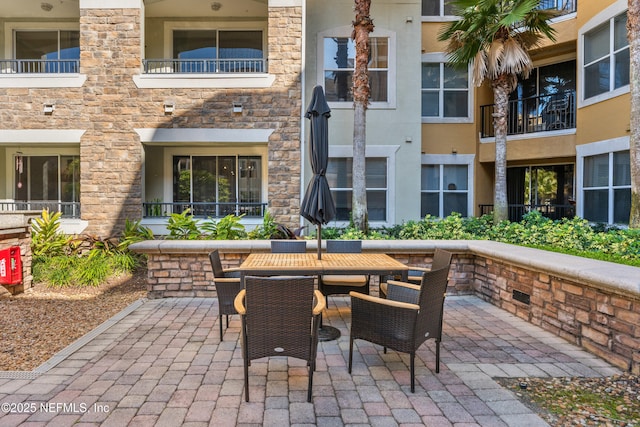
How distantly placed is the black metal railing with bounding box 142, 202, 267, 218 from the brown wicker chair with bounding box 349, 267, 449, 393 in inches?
281

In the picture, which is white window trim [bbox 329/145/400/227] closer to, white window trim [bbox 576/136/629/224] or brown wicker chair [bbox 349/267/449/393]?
white window trim [bbox 576/136/629/224]

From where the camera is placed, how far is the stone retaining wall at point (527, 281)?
3902 mm

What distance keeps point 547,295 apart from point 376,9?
29.6 feet

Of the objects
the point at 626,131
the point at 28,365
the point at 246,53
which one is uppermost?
the point at 246,53

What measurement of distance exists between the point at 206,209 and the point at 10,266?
5.28 metres

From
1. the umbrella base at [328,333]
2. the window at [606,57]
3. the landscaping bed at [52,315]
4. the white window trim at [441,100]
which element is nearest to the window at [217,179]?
the landscaping bed at [52,315]

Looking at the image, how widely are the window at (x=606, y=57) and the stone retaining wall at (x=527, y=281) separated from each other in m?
6.09

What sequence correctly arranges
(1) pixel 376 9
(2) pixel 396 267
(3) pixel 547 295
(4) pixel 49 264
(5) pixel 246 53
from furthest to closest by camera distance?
(5) pixel 246 53 → (1) pixel 376 9 → (4) pixel 49 264 → (3) pixel 547 295 → (2) pixel 396 267

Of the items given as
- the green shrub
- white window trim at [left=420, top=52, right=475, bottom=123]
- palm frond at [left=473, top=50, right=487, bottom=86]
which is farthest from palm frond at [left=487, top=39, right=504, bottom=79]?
the green shrub

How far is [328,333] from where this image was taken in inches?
190

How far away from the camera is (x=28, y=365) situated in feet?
13.2

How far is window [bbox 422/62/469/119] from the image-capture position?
12172 mm

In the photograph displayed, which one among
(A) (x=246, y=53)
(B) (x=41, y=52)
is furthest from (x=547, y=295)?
(B) (x=41, y=52)

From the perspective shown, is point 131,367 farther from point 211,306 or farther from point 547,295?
point 547,295
